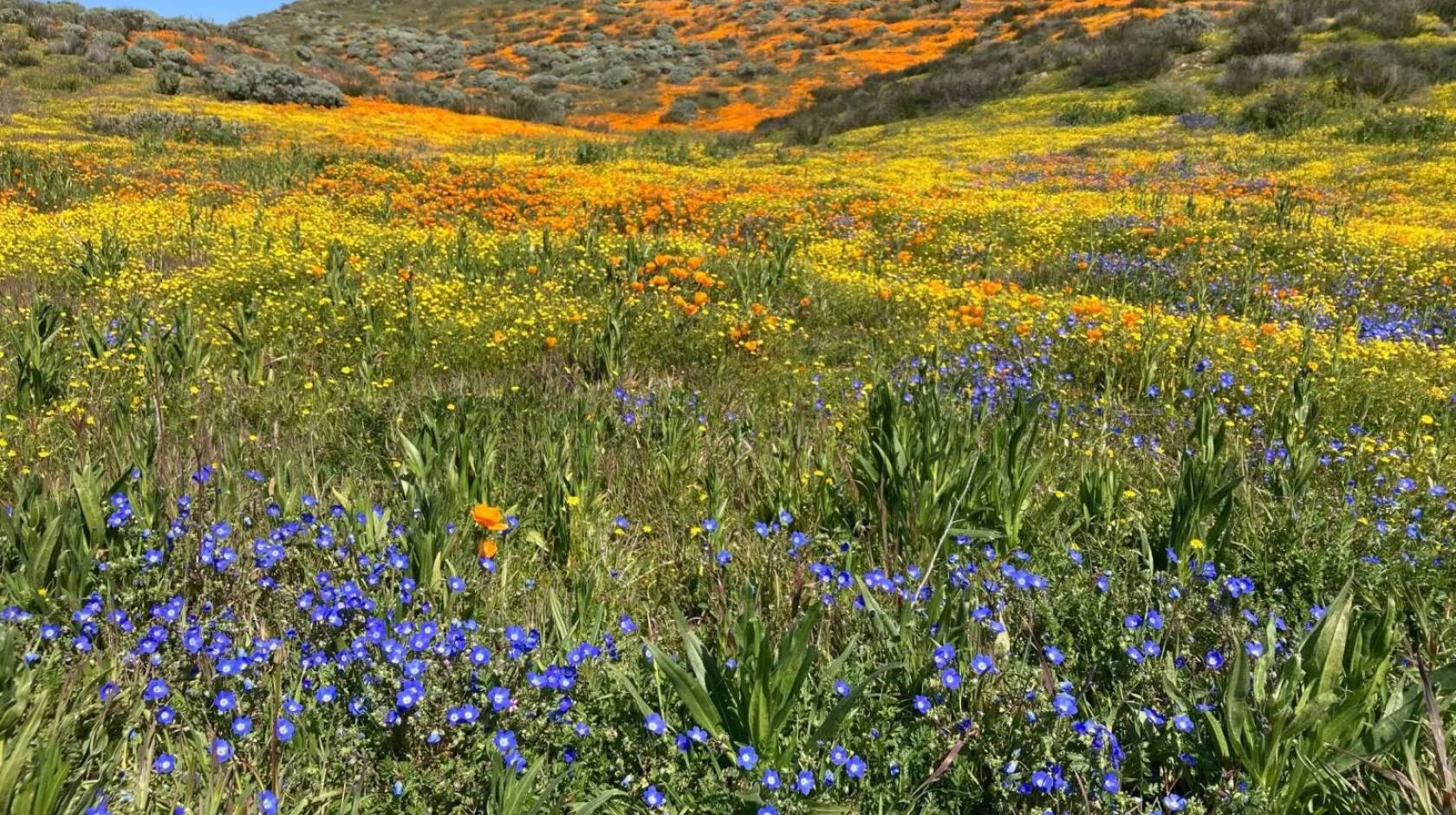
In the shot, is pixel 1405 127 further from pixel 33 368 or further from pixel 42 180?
pixel 42 180

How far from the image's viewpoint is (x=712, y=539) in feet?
10.5

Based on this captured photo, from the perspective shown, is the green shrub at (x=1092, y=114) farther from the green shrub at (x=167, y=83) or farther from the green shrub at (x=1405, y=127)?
the green shrub at (x=167, y=83)

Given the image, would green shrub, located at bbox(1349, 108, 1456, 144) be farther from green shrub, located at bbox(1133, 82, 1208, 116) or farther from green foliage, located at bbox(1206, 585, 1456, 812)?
green foliage, located at bbox(1206, 585, 1456, 812)

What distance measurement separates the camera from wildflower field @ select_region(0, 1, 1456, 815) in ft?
6.84

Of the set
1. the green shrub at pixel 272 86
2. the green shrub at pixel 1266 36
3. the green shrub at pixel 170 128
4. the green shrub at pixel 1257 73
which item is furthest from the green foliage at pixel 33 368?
the green shrub at pixel 1266 36

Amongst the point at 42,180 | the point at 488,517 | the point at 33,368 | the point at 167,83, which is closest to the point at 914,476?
the point at 488,517

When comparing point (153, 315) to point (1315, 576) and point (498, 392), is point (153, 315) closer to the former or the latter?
point (498, 392)

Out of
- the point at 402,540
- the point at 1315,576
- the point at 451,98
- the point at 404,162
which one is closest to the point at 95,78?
the point at 451,98

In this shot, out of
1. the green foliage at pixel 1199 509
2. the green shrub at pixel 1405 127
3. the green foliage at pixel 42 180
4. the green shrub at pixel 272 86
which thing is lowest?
the green shrub at pixel 1405 127

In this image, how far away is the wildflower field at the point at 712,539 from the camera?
2.08 m

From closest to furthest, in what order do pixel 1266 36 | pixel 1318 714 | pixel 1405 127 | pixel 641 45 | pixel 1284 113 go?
pixel 1318 714 → pixel 1405 127 → pixel 1284 113 → pixel 1266 36 → pixel 641 45

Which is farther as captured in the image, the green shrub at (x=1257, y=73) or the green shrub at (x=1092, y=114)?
the green shrub at (x=1092, y=114)

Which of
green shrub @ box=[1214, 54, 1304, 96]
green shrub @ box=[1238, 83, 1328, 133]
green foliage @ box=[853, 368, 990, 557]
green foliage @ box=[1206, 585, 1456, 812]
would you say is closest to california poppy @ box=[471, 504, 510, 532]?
green foliage @ box=[853, 368, 990, 557]

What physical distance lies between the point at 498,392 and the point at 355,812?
312 cm
